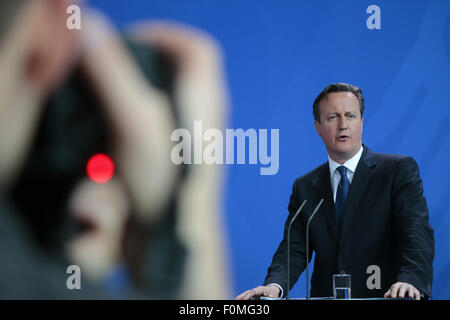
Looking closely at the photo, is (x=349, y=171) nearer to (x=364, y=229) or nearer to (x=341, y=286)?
(x=364, y=229)

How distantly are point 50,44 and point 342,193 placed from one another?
75.4 inches

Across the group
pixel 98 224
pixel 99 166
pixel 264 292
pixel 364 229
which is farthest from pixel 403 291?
pixel 99 166

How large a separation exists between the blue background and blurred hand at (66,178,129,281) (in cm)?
68

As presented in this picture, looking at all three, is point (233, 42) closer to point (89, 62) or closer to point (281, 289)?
point (89, 62)

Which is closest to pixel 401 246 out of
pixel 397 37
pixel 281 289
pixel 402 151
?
pixel 281 289

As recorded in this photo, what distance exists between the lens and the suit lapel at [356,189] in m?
3.00

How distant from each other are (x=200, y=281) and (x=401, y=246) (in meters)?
1.28

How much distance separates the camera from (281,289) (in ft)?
8.94

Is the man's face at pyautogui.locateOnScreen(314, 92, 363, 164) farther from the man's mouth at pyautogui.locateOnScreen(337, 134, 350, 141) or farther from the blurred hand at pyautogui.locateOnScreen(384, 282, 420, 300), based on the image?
the blurred hand at pyautogui.locateOnScreen(384, 282, 420, 300)

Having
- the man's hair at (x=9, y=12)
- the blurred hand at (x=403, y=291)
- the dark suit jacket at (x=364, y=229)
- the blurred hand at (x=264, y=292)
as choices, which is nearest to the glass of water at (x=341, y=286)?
the blurred hand at (x=403, y=291)

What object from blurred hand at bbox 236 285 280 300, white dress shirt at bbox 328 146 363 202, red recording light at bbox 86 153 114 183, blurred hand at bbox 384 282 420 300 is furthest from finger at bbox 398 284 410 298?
red recording light at bbox 86 153 114 183

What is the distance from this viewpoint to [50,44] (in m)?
3.50

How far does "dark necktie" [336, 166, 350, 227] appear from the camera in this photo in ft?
10.1

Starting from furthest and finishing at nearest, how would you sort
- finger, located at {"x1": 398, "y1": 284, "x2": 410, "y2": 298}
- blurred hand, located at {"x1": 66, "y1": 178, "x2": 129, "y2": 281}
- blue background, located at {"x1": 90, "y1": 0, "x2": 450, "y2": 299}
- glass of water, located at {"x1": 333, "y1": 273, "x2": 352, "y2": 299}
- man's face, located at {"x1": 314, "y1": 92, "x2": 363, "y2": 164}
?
blue background, located at {"x1": 90, "y1": 0, "x2": 450, "y2": 299} < blurred hand, located at {"x1": 66, "y1": 178, "x2": 129, "y2": 281} < man's face, located at {"x1": 314, "y1": 92, "x2": 363, "y2": 164} < glass of water, located at {"x1": 333, "y1": 273, "x2": 352, "y2": 299} < finger, located at {"x1": 398, "y1": 284, "x2": 410, "y2": 298}
